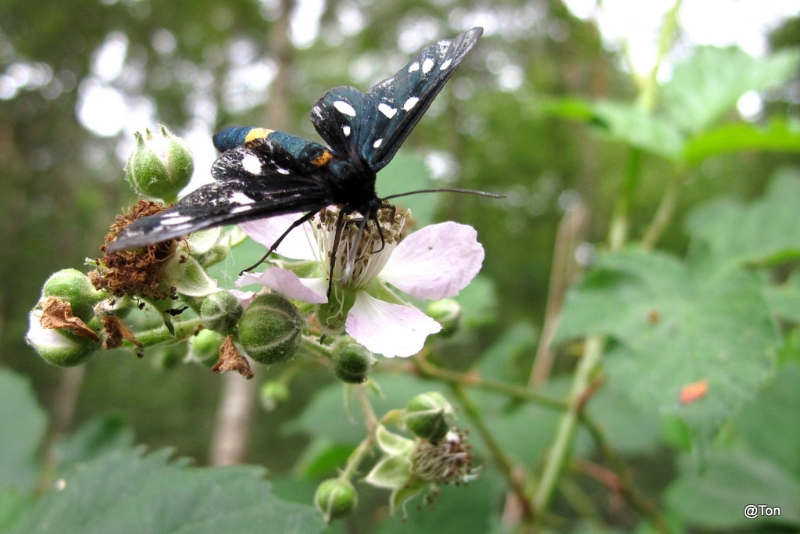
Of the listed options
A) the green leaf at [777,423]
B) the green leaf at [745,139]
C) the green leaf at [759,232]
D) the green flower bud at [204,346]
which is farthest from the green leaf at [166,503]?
the green leaf at [745,139]

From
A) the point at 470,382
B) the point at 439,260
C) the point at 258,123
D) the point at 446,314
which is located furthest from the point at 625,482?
the point at 258,123

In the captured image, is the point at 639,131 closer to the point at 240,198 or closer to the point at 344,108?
the point at 344,108

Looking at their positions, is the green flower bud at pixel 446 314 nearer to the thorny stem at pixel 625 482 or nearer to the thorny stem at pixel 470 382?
the thorny stem at pixel 470 382

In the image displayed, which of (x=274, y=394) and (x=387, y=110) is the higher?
(x=387, y=110)

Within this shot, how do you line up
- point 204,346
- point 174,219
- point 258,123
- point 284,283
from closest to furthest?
point 174,219 → point 284,283 → point 204,346 → point 258,123

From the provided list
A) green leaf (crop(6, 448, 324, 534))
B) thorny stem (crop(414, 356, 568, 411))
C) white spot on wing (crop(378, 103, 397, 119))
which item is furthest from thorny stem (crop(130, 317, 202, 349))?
thorny stem (crop(414, 356, 568, 411))

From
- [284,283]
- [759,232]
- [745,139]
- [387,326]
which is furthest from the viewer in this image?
[759,232]

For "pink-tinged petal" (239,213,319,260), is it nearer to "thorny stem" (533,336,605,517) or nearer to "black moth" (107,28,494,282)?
"black moth" (107,28,494,282)
